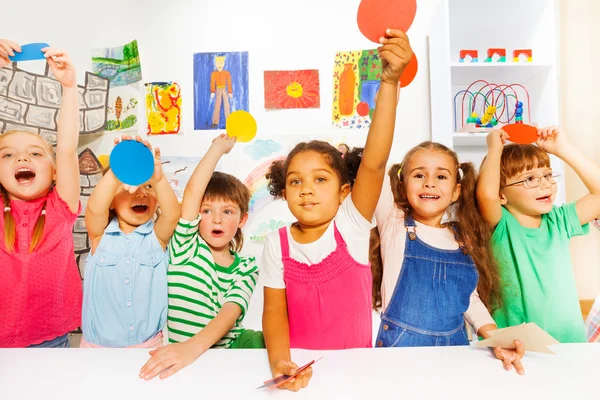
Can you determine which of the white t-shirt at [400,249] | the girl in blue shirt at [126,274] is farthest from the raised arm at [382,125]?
the girl in blue shirt at [126,274]

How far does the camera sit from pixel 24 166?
0.83 m

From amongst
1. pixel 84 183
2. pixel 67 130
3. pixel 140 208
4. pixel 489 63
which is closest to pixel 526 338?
pixel 140 208

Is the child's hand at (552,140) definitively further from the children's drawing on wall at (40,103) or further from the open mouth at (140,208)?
the children's drawing on wall at (40,103)

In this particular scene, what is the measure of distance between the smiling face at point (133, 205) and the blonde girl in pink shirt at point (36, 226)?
86 mm

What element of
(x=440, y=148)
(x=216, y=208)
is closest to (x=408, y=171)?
(x=440, y=148)

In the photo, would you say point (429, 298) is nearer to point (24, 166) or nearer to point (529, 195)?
point (529, 195)

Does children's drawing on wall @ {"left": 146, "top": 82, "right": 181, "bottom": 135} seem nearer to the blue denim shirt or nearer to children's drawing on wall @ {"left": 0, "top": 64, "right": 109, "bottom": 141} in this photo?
children's drawing on wall @ {"left": 0, "top": 64, "right": 109, "bottom": 141}

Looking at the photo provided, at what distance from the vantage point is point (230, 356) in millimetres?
546

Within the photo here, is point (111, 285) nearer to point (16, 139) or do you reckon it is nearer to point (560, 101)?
point (16, 139)

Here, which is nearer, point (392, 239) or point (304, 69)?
point (392, 239)

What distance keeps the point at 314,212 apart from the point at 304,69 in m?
0.66

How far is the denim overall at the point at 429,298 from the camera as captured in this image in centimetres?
78

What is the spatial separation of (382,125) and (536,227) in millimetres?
444

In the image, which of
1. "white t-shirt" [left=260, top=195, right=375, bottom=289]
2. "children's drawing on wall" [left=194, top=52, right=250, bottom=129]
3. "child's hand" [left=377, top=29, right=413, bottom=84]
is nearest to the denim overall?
"white t-shirt" [left=260, top=195, right=375, bottom=289]
